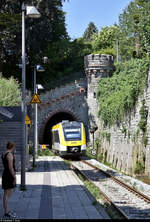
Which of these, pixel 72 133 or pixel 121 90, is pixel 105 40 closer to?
pixel 121 90

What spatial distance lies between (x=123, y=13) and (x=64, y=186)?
45.6m

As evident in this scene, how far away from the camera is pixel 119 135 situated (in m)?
29.2

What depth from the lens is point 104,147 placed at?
34.4m

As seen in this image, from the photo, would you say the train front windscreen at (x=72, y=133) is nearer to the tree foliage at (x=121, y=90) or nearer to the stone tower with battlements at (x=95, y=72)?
the tree foliage at (x=121, y=90)

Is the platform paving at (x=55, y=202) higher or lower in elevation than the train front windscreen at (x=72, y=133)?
lower

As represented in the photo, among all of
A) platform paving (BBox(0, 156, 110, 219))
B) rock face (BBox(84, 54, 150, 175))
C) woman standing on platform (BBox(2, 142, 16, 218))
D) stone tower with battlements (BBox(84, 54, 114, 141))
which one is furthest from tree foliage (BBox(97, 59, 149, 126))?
woman standing on platform (BBox(2, 142, 16, 218))

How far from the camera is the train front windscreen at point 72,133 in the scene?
3108 centimetres

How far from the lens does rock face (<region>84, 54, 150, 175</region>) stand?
21.5 m

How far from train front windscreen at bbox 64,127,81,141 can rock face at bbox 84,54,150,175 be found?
261 centimetres

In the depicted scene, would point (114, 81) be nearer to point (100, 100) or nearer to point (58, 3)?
point (100, 100)

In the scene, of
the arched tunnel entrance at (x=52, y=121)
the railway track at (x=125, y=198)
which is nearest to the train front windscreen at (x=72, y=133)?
the railway track at (x=125, y=198)

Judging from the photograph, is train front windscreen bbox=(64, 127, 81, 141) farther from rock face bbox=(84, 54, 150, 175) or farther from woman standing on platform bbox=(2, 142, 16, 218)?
woman standing on platform bbox=(2, 142, 16, 218)

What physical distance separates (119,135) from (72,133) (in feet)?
12.7

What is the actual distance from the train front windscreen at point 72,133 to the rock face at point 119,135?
2.61m
